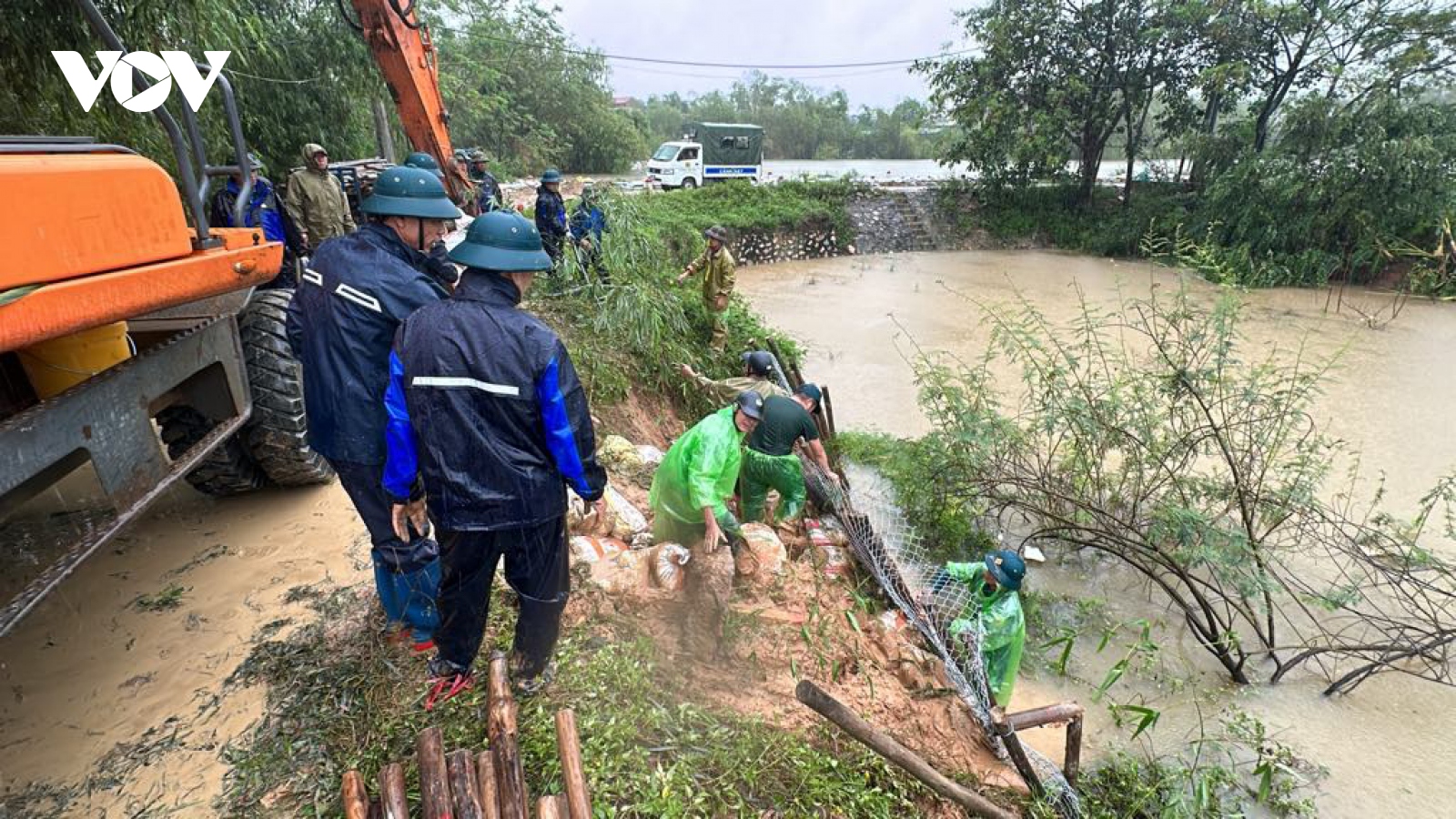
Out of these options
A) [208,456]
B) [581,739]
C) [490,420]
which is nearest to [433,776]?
[581,739]

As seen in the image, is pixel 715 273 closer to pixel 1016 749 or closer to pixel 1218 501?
pixel 1218 501

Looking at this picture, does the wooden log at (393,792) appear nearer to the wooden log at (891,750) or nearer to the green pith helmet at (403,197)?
the wooden log at (891,750)

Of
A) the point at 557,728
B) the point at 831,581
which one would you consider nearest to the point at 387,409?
the point at 557,728

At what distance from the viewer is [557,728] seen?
5.69 feet

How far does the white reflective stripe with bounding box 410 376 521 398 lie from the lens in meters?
1.73

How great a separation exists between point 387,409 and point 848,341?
8.24 metres

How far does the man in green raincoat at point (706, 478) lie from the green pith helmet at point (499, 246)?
4.23ft

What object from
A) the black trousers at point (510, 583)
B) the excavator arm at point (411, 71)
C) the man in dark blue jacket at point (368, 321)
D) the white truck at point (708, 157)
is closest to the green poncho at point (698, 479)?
the black trousers at point (510, 583)

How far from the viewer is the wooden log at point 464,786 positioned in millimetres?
1623

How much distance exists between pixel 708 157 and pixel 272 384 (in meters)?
17.8

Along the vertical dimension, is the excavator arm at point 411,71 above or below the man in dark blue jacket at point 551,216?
above

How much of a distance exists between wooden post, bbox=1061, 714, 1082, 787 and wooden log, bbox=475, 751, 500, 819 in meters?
2.11

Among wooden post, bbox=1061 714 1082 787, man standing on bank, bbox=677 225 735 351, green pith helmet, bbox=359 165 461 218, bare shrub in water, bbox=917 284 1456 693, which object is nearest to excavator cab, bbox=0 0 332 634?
green pith helmet, bbox=359 165 461 218

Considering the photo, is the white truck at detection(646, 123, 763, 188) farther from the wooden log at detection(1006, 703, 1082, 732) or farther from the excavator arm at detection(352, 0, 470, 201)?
the wooden log at detection(1006, 703, 1082, 732)
